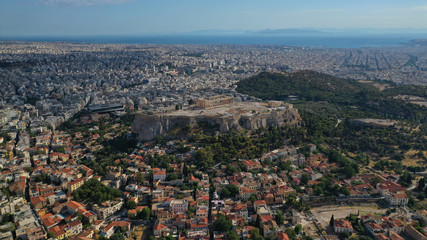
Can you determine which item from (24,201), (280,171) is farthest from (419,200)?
(24,201)

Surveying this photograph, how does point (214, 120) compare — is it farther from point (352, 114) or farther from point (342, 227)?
point (352, 114)

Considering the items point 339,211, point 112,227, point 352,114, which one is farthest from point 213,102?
point 112,227

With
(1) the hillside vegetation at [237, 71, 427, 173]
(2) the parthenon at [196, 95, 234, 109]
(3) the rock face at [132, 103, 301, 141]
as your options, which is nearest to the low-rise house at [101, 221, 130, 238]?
(3) the rock face at [132, 103, 301, 141]

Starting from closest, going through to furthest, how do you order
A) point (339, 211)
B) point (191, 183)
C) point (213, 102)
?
point (339, 211)
point (191, 183)
point (213, 102)

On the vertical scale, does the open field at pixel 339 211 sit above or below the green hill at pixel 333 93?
below

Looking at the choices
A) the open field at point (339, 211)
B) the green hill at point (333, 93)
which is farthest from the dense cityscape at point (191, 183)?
the green hill at point (333, 93)

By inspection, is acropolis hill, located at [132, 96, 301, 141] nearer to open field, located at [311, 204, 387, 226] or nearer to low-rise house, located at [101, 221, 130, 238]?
open field, located at [311, 204, 387, 226]

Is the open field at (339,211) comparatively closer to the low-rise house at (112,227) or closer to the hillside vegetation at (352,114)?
the hillside vegetation at (352,114)
